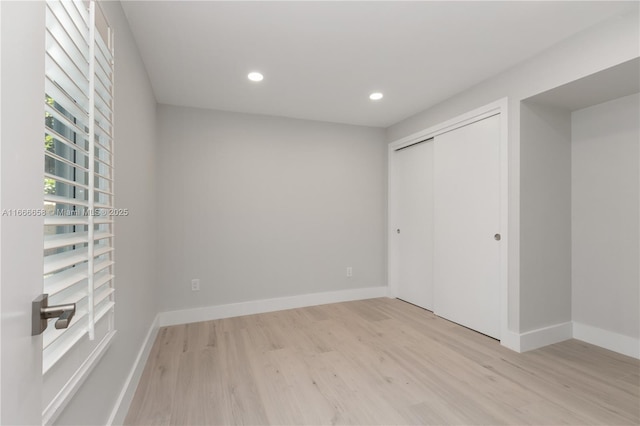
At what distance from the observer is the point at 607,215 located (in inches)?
97.4

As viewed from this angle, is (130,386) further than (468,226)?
No

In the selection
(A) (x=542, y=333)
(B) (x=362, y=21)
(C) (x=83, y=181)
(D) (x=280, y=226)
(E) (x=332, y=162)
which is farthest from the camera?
(E) (x=332, y=162)

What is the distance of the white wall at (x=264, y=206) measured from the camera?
3123 millimetres

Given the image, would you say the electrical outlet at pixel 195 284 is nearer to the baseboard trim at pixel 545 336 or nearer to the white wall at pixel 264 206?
the white wall at pixel 264 206

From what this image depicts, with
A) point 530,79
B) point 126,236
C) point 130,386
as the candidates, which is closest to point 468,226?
point 530,79

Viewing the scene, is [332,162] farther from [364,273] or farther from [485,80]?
[485,80]

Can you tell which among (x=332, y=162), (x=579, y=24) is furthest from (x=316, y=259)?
(x=579, y=24)

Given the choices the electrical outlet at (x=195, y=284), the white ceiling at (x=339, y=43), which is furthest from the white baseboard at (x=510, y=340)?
the electrical outlet at (x=195, y=284)

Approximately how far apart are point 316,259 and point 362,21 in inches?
103

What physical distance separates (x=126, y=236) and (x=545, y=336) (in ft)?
10.9

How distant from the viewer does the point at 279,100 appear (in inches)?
120

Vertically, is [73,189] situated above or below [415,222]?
above

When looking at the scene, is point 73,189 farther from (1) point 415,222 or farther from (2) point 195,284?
(1) point 415,222

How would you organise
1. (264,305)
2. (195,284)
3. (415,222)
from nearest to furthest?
(195,284)
(264,305)
(415,222)
